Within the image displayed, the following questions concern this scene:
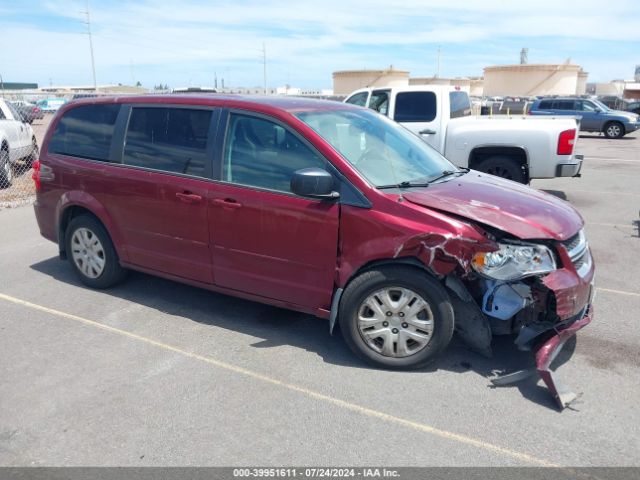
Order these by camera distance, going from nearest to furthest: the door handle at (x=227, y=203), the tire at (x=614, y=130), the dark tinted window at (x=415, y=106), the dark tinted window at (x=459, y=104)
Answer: the door handle at (x=227, y=203) → the dark tinted window at (x=415, y=106) → the dark tinted window at (x=459, y=104) → the tire at (x=614, y=130)

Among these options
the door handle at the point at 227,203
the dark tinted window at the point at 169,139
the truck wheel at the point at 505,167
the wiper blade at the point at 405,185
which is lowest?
the truck wheel at the point at 505,167

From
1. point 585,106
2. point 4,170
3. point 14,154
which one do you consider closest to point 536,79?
point 585,106

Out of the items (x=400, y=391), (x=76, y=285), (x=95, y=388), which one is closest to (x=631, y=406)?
(x=400, y=391)

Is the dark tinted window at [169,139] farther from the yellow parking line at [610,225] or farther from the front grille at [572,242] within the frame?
the yellow parking line at [610,225]

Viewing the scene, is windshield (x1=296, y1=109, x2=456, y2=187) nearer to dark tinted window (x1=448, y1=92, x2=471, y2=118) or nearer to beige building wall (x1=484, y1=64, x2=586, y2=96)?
dark tinted window (x1=448, y1=92, x2=471, y2=118)

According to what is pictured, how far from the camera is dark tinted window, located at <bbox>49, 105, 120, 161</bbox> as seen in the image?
5.18 m

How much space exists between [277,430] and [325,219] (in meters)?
1.48

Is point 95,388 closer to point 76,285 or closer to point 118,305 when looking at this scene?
point 118,305

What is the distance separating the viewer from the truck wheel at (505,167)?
9.35m

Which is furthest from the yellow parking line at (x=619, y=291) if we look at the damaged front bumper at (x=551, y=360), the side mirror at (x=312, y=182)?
the side mirror at (x=312, y=182)

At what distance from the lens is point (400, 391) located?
3639 mm

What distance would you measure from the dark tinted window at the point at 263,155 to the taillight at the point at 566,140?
630 cm

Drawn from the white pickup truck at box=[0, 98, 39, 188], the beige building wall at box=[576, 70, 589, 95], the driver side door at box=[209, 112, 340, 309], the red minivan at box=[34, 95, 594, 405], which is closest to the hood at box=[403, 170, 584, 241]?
the red minivan at box=[34, 95, 594, 405]

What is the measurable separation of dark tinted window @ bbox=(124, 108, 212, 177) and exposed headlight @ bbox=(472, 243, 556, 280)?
232cm
